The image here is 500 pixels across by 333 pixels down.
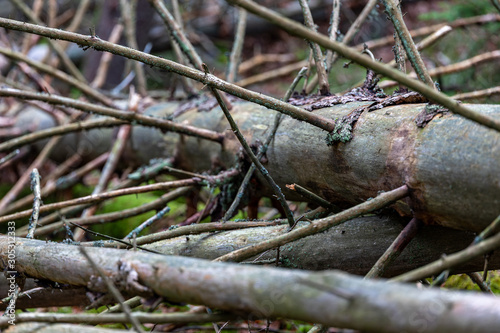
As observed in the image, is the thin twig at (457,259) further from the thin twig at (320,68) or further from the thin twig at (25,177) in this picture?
the thin twig at (25,177)

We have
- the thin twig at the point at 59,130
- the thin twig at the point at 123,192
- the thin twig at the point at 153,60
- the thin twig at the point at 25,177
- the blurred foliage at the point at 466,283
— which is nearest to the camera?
the thin twig at the point at 153,60

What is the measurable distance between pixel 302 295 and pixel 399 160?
0.61 metres

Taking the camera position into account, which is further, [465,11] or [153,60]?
[465,11]

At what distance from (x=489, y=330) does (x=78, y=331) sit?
80cm

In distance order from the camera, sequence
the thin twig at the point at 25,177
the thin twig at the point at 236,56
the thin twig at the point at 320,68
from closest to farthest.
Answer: the thin twig at the point at 320,68 < the thin twig at the point at 236,56 < the thin twig at the point at 25,177

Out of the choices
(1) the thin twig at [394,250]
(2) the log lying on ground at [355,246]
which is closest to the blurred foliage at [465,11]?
(2) the log lying on ground at [355,246]

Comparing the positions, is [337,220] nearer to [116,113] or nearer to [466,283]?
[116,113]

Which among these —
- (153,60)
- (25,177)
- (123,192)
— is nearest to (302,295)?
(153,60)

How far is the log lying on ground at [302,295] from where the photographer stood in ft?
2.28

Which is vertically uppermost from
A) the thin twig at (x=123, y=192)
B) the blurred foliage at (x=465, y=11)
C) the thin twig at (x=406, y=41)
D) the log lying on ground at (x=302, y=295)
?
the blurred foliage at (x=465, y=11)

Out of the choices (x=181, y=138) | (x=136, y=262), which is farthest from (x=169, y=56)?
(x=136, y=262)

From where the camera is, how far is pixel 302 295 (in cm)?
79

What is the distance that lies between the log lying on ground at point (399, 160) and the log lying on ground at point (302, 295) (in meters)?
0.44

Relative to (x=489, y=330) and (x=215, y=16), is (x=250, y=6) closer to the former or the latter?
(x=489, y=330)
